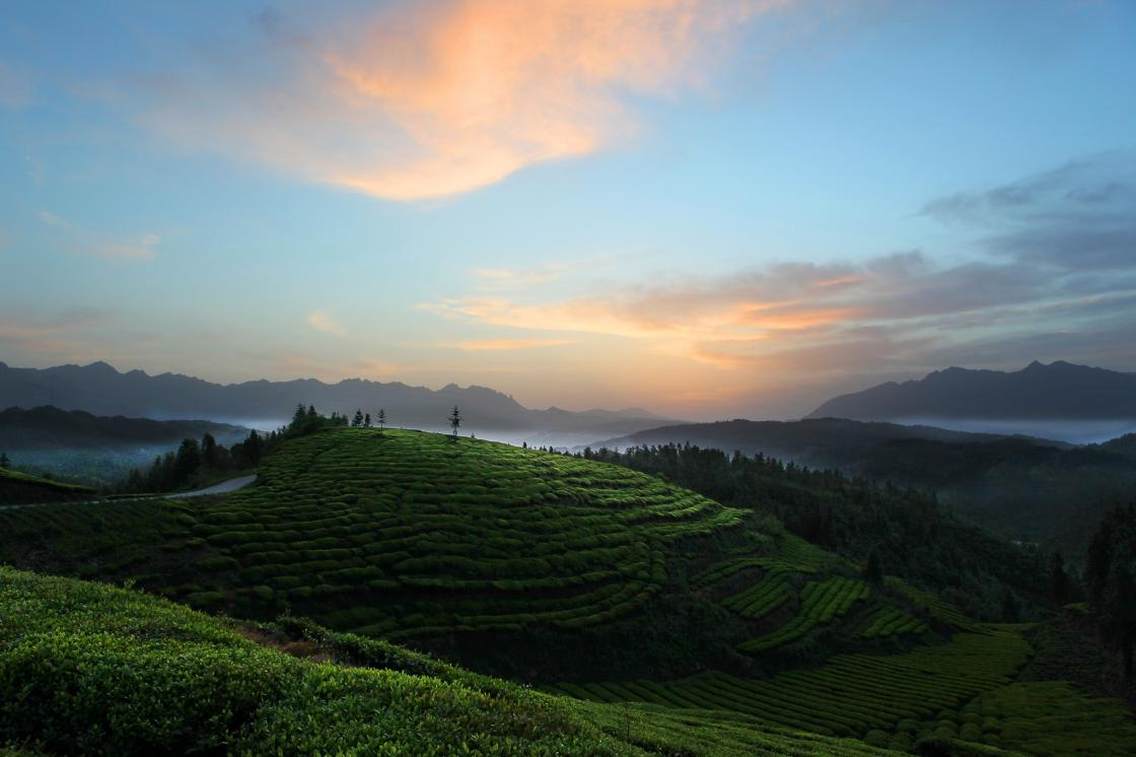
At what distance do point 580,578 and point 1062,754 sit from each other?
40892mm

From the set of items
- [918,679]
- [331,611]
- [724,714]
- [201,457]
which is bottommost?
[918,679]

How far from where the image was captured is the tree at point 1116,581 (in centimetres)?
6794

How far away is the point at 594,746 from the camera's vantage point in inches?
523

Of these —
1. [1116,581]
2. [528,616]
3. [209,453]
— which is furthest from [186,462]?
[1116,581]

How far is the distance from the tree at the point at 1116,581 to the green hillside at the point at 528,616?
36.7 ft

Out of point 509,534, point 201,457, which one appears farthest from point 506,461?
point 201,457

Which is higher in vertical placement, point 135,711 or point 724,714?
point 135,711

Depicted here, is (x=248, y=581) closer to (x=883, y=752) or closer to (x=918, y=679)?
(x=883, y=752)

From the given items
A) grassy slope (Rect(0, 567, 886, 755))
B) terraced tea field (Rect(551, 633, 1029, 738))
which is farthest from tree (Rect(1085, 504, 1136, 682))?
grassy slope (Rect(0, 567, 886, 755))

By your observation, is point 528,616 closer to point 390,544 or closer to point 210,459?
point 390,544

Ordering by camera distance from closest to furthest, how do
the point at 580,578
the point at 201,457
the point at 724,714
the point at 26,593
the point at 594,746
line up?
1. the point at 594,746
2. the point at 26,593
3. the point at 724,714
4. the point at 580,578
5. the point at 201,457

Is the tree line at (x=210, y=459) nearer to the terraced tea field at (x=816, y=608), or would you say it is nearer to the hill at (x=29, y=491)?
the hill at (x=29, y=491)

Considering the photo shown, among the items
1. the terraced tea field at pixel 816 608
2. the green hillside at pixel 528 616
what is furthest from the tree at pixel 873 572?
the green hillside at pixel 528 616

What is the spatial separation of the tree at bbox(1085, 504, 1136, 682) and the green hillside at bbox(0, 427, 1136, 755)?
11.2m
